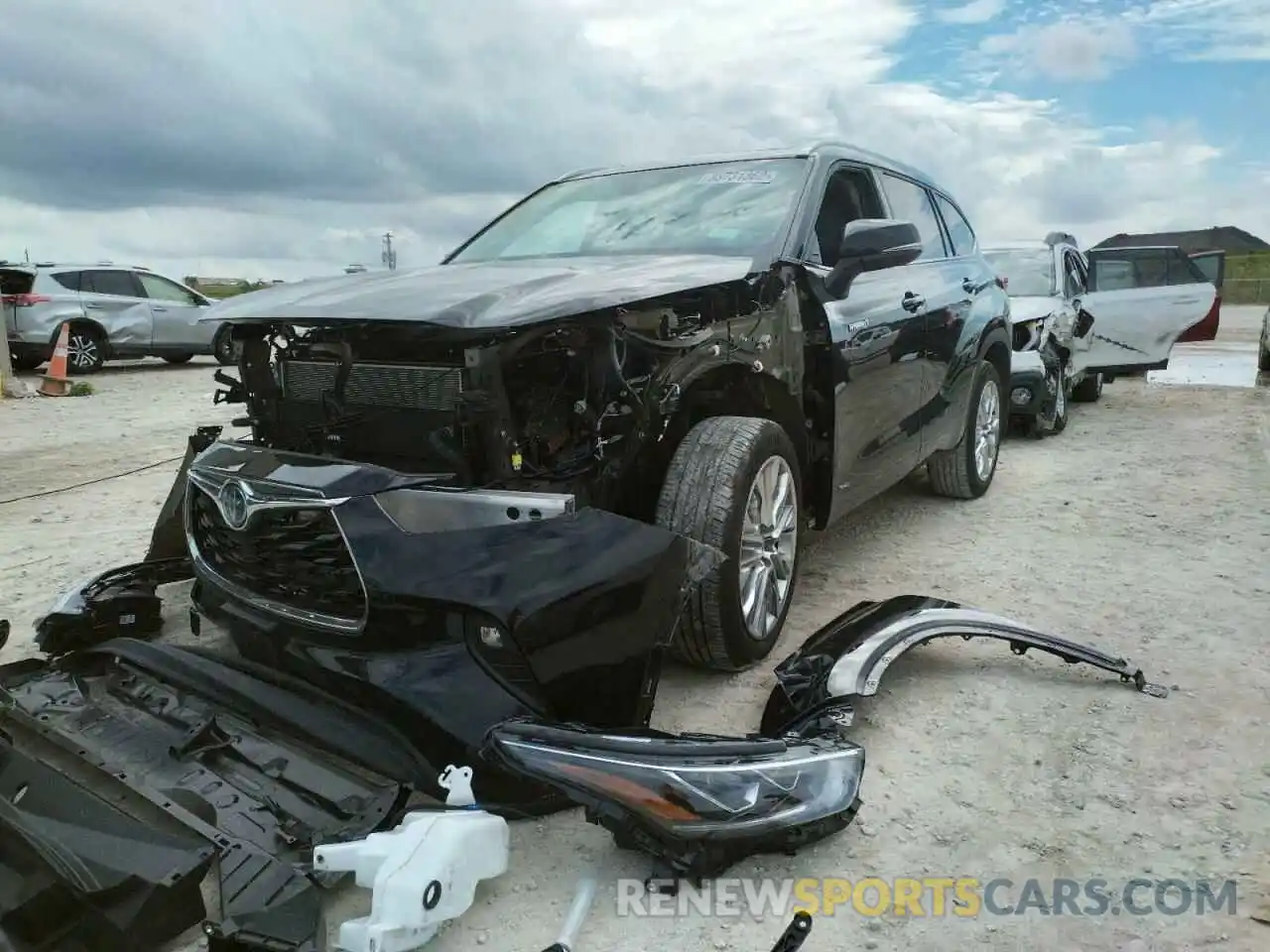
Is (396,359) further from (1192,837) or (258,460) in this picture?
(1192,837)

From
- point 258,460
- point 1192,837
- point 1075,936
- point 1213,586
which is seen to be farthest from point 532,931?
point 1213,586

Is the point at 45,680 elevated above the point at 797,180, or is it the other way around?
the point at 797,180

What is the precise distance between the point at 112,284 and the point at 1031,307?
1246 cm

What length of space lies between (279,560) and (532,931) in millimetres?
1188

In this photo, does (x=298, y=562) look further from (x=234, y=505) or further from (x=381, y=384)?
(x=381, y=384)

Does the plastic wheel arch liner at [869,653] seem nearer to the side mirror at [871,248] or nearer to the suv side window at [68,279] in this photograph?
the side mirror at [871,248]

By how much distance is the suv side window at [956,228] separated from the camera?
5.59m

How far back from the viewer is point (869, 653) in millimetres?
2984

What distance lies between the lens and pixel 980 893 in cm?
227

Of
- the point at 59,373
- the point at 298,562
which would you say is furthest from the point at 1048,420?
the point at 59,373

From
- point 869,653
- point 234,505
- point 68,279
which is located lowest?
point 869,653

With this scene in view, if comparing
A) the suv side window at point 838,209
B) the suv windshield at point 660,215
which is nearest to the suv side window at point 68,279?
the suv windshield at point 660,215

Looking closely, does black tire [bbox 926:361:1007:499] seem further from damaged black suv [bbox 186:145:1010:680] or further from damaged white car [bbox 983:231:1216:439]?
damaged white car [bbox 983:231:1216:439]

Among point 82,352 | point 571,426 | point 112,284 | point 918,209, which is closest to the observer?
point 571,426
